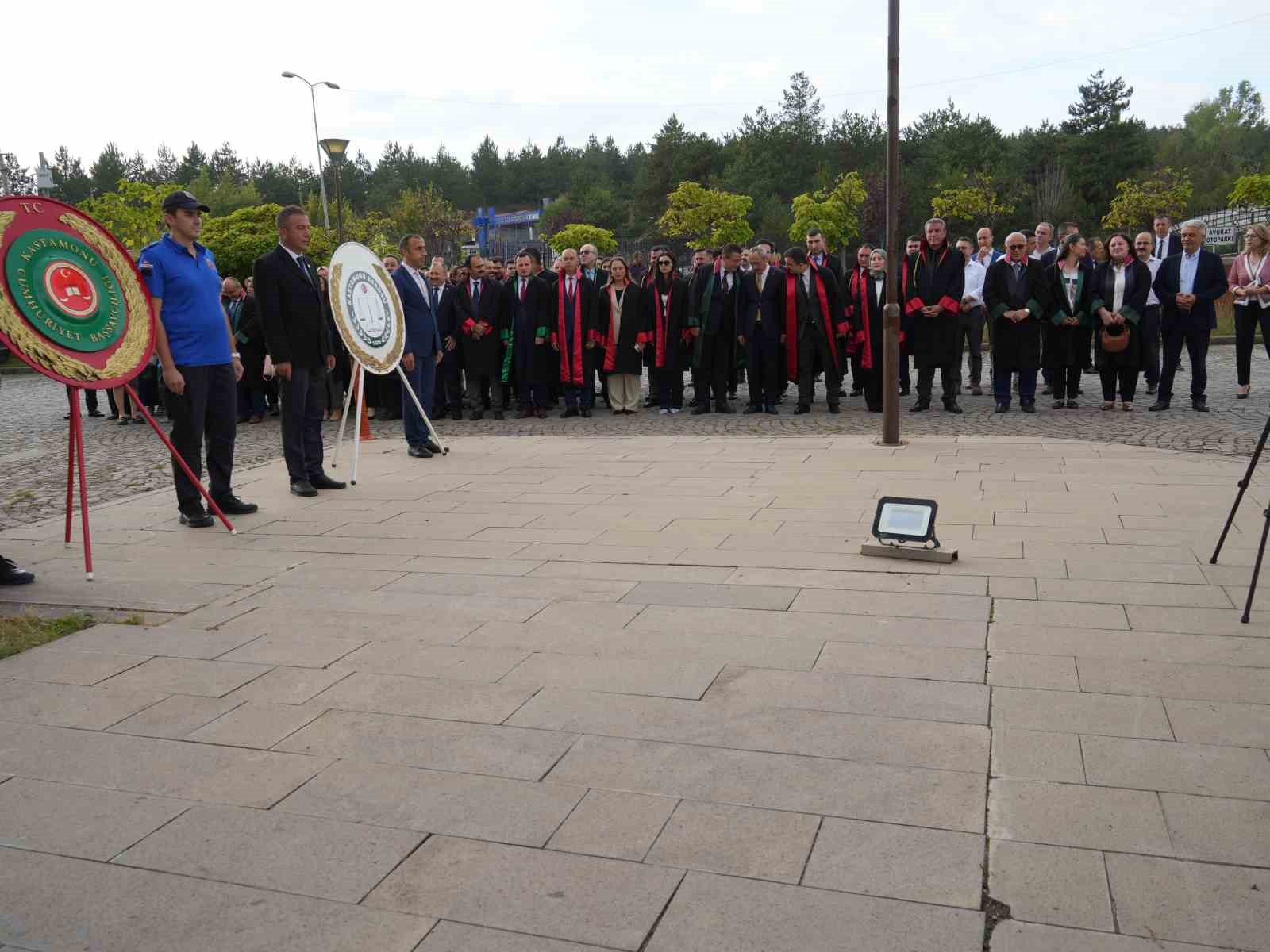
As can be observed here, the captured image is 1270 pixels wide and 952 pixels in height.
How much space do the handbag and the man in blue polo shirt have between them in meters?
8.78

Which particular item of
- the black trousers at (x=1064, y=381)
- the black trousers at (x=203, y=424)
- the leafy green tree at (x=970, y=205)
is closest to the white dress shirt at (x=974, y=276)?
the black trousers at (x=1064, y=381)

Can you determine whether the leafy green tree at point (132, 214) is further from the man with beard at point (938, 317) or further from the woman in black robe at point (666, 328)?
the man with beard at point (938, 317)

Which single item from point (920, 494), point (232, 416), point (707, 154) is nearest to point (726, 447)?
point (920, 494)

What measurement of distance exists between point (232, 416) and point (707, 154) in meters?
85.0

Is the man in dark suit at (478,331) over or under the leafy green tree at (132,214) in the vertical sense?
under

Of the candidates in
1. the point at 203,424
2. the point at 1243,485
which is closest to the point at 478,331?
the point at 203,424

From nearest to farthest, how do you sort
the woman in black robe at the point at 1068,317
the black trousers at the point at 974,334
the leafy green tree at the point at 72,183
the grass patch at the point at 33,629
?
1. the grass patch at the point at 33,629
2. the woman in black robe at the point at 1068,317
3. the black trousers at the point at 974,334
4. the leafy green tree at the point at 72,183

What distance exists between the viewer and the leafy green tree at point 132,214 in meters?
52.6

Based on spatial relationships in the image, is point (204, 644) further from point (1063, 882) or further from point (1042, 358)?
point (1042, 358)

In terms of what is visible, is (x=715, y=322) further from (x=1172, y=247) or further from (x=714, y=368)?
(x=1172, y=247)

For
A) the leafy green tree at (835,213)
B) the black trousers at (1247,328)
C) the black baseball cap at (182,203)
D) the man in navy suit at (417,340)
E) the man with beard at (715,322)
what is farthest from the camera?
the leafy green tree at (835,213)

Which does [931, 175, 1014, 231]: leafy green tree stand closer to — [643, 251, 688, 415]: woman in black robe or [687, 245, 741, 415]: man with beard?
[643, 251, 688, 415]: woman in black robe

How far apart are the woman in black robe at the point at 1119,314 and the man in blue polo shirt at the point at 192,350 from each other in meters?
8.89

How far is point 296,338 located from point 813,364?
21.8 ft
